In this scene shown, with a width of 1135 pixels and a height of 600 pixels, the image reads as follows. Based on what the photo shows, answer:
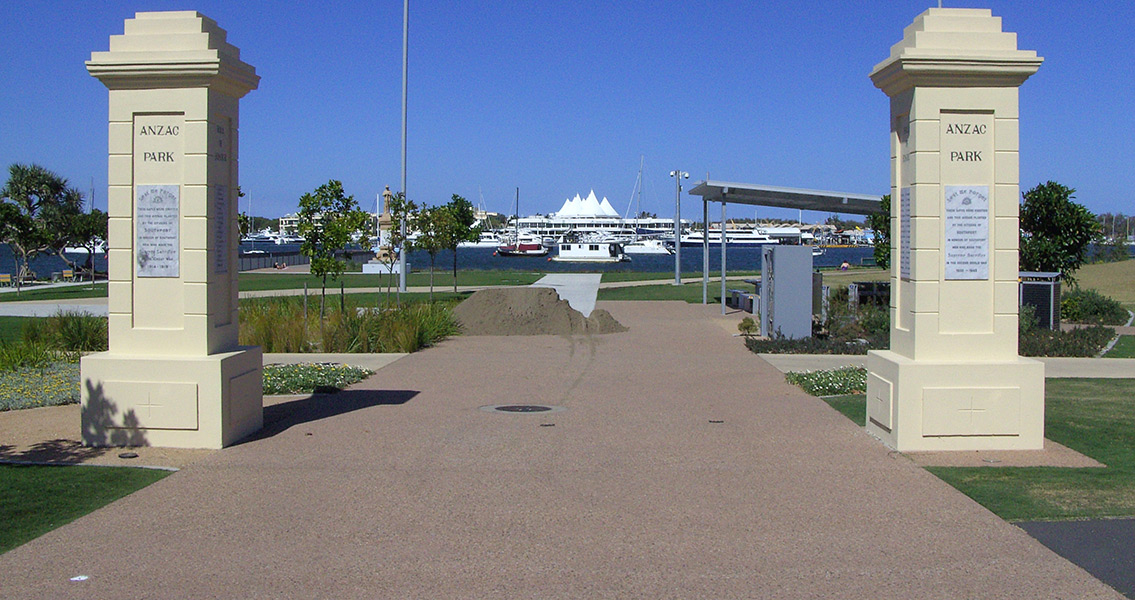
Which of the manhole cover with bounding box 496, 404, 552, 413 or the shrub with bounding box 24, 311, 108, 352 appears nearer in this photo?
the manhole cover with bounding box 496, 404, 552, 413

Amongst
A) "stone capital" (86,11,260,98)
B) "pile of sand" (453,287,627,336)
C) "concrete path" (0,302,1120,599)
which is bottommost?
"concrete path" (0,302,1120,599)

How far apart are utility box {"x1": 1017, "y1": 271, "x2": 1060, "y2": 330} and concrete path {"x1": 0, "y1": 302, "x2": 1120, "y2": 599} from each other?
1098cm

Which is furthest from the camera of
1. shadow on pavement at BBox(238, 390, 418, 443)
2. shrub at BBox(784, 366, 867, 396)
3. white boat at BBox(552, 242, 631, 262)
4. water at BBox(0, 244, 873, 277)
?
white boat at BBox(552, 242, 631, 262)

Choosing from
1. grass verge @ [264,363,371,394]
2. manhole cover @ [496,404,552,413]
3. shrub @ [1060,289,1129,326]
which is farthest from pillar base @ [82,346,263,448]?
shrub @ [1060,289,1129,326]

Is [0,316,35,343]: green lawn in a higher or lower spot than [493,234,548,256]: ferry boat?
lower

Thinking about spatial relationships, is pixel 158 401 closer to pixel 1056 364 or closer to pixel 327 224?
pixel 327 224

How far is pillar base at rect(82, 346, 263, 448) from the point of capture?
28.7 feet

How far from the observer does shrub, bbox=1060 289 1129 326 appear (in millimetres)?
23297

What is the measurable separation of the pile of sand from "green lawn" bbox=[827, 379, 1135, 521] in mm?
10016

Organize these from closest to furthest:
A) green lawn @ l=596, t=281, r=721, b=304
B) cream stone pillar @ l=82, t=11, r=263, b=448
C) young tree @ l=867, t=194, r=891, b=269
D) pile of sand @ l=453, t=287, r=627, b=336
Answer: cream stone pillar @ l=82, t=11, r=263, b=448 < pile of sand @ l=453, t=287, r=627, b=336 < young tree @ l=867, t=194, r=891, b=269 < green lawn @ l=596, t=281, r=721, b=304

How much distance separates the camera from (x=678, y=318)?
79.3ft

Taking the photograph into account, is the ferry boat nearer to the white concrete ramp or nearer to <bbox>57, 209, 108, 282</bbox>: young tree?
<bbox>57, 209, 108, 282</bbox>: young tree

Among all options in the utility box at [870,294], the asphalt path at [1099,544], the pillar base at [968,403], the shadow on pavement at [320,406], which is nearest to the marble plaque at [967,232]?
the pillar base at [968,403]

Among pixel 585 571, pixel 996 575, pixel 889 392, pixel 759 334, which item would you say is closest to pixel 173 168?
pixel 585 571
